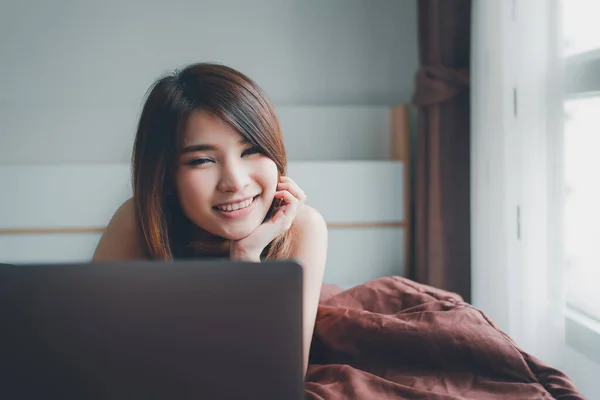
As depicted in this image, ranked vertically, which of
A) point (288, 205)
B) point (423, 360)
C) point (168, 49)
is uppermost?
point (168, 49)

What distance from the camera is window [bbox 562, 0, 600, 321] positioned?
1388 mm

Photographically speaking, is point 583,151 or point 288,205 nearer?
point 288,205

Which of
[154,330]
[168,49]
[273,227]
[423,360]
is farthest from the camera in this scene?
[168,49]

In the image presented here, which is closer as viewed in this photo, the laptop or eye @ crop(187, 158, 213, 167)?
the laptop

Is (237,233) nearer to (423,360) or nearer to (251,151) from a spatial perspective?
(251,151)

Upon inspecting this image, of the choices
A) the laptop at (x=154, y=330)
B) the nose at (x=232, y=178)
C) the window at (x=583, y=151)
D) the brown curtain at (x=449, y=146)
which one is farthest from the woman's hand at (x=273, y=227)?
the brown curtain at (x=449, y=146)

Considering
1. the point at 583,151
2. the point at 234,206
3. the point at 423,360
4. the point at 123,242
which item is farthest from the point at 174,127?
the point at 583,151

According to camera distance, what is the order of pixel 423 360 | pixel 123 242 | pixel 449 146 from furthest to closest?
pixel 449 146 < pixel 123 242 < pixel 423 360

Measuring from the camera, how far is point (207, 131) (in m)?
1.05

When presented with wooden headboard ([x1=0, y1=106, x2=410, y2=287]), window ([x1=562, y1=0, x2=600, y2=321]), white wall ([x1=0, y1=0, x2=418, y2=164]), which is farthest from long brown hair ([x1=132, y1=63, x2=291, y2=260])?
white wall ([x1=0, y1=0, x2=418, y2=164])

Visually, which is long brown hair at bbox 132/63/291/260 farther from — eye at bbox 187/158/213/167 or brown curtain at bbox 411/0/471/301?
brown curtain at bbox 411/0/471/301

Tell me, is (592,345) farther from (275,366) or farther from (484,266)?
Answer: (275,366)

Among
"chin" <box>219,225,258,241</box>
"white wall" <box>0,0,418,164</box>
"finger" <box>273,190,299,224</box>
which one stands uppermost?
"white wall" <box>0,0,418,164</box>

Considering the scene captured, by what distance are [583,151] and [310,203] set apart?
1.18 meters
